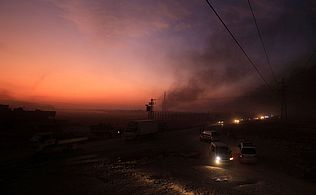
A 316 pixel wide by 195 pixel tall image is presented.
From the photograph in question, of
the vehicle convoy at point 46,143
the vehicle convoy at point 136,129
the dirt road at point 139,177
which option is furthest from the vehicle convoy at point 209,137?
the vehicle convoy at point 46,143

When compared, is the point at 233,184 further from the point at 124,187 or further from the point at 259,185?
the point at 124,187

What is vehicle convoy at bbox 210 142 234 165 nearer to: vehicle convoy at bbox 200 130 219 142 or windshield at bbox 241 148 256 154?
windshield at bbox 241 148 256 154

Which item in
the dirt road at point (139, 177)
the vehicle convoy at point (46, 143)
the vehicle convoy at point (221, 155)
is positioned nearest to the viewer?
the dirt road at point (139, 177)

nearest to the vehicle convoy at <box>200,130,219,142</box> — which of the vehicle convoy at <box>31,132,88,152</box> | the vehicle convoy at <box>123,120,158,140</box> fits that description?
the vehicle convoy at <box>123,120,158,140</box>

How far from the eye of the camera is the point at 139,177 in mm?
23938

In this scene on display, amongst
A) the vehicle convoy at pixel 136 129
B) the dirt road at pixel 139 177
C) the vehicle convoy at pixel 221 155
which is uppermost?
the vehicle convoy at pixel 136 129

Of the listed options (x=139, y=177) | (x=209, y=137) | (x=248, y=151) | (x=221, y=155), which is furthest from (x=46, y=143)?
(x=209, y=137)

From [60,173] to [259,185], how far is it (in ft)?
55.0

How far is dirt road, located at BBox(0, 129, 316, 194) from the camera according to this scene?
793 inches

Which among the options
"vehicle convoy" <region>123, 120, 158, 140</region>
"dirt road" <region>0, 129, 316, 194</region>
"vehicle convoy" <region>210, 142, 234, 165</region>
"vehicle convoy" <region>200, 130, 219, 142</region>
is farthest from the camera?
"vehicle convoy" <region>123, 120, 158, 140</region>

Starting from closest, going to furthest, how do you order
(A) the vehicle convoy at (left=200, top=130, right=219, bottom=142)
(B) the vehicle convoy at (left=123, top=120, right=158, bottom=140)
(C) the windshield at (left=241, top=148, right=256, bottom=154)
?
(C) the windshield at (left=241, top=148, right=256, bottom=154) → (A) the vehicle convoy at (left=200, top=130, right=219, bottom=142) → (B) the vehicle convoy at (left=123, top=120, right=158, bottom=140)

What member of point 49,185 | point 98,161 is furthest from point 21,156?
point 49,185

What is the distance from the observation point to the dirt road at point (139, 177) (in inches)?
793

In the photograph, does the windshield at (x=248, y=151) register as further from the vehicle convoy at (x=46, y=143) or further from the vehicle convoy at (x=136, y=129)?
the vehicle convoy at (x=136, y=129)
